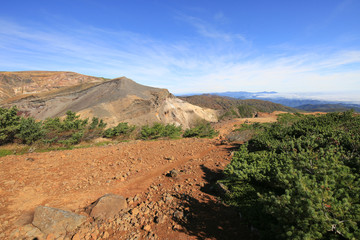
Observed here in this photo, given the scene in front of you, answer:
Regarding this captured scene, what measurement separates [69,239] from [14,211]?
6.86 feet

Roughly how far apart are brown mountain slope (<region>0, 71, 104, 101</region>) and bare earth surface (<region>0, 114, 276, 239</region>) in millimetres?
55942

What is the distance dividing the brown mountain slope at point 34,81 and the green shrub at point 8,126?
49.4 metres

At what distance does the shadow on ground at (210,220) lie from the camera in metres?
2.95

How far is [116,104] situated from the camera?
2459cm

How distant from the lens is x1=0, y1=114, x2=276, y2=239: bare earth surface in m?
3.23

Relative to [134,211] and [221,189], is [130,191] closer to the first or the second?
[134,211]

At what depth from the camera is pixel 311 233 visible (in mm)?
1878

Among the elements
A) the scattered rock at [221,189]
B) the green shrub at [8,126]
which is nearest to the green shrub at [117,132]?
the green shrub at [8,126]

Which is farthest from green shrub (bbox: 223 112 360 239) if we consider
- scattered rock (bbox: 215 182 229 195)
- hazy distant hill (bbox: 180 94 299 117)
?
hazy distant hill (bbox: 180 94 299 117)

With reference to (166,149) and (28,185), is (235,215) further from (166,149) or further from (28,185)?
(28,185)

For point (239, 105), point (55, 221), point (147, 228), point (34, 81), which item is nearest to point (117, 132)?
point (55, 221)

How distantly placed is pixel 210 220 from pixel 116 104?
24.4 metres

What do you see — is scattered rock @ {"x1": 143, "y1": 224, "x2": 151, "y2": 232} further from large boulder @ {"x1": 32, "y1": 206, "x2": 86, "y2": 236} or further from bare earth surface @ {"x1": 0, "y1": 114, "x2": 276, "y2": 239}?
large boulder @ {"x1": 32, "y1": 206, "x2": 86, "y2": 236}

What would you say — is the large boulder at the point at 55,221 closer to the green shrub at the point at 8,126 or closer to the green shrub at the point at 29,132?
the green shrub at the point at 29,132
